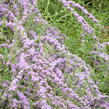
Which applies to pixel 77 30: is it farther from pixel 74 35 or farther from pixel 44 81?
pixel 44 81

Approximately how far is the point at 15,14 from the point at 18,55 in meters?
0.61

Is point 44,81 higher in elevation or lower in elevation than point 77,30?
lower

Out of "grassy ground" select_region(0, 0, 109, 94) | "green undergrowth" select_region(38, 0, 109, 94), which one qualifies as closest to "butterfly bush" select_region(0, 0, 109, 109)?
"grassy ground" select_region(0, 0, 109, 94)

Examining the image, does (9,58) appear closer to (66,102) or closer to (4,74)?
(4,74)

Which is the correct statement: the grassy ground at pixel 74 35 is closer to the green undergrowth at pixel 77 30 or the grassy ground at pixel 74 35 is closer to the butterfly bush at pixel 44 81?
the green undergrowth at pixel 77 30

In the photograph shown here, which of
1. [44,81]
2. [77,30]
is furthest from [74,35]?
[44,81]

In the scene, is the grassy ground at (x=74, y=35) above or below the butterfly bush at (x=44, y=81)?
above

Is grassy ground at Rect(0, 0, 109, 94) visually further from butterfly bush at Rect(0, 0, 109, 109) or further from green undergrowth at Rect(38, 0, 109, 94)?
butterfly bush at Rect(0, 0, 109, 109)

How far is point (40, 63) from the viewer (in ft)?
5.57

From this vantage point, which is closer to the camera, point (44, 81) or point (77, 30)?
point (44, 81)

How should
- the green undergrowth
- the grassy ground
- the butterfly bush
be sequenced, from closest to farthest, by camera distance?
the butterfly bush < the grassy ground < the green undergrowth

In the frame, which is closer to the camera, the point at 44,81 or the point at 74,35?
the point at 44,81

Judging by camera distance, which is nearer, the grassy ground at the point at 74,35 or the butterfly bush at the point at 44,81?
the butterfly bush at the point at 44,81

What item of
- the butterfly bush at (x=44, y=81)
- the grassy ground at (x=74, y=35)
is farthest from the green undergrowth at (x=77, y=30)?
the butterfly bush at (x=44, y=81)
